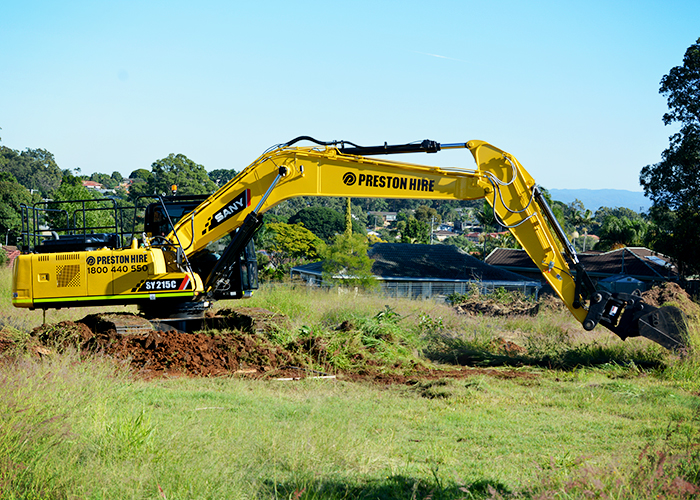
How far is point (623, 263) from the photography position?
46469 millimetres

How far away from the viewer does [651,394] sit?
9.56 meters

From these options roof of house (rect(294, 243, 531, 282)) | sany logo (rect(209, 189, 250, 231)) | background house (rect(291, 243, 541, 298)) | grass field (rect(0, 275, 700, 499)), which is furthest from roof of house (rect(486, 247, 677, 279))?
sany logo (rect(209, 189, 250, 231))

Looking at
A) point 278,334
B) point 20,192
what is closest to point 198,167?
point 20,192

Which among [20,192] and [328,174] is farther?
[20,192]

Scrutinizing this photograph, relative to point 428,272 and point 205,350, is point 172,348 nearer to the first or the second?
point 205,350

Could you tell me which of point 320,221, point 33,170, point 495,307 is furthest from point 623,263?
point 33,170

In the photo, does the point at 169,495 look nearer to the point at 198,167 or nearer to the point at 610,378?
the point at 610,378

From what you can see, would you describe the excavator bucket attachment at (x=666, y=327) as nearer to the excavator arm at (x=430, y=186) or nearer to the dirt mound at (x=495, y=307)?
the excavator arm at (x=430, y=186)

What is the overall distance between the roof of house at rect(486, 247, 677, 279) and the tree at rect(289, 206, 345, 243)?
34.0 m

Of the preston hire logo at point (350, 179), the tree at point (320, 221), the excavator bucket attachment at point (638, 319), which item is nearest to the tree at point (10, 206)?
the preston hire logo at point (350, 179)

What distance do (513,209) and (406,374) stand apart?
3954mm

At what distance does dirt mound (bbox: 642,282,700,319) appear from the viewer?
A: 12.3 metres

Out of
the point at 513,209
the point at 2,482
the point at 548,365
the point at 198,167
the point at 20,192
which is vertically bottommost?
the point at 548,365

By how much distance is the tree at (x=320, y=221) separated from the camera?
281 ft
